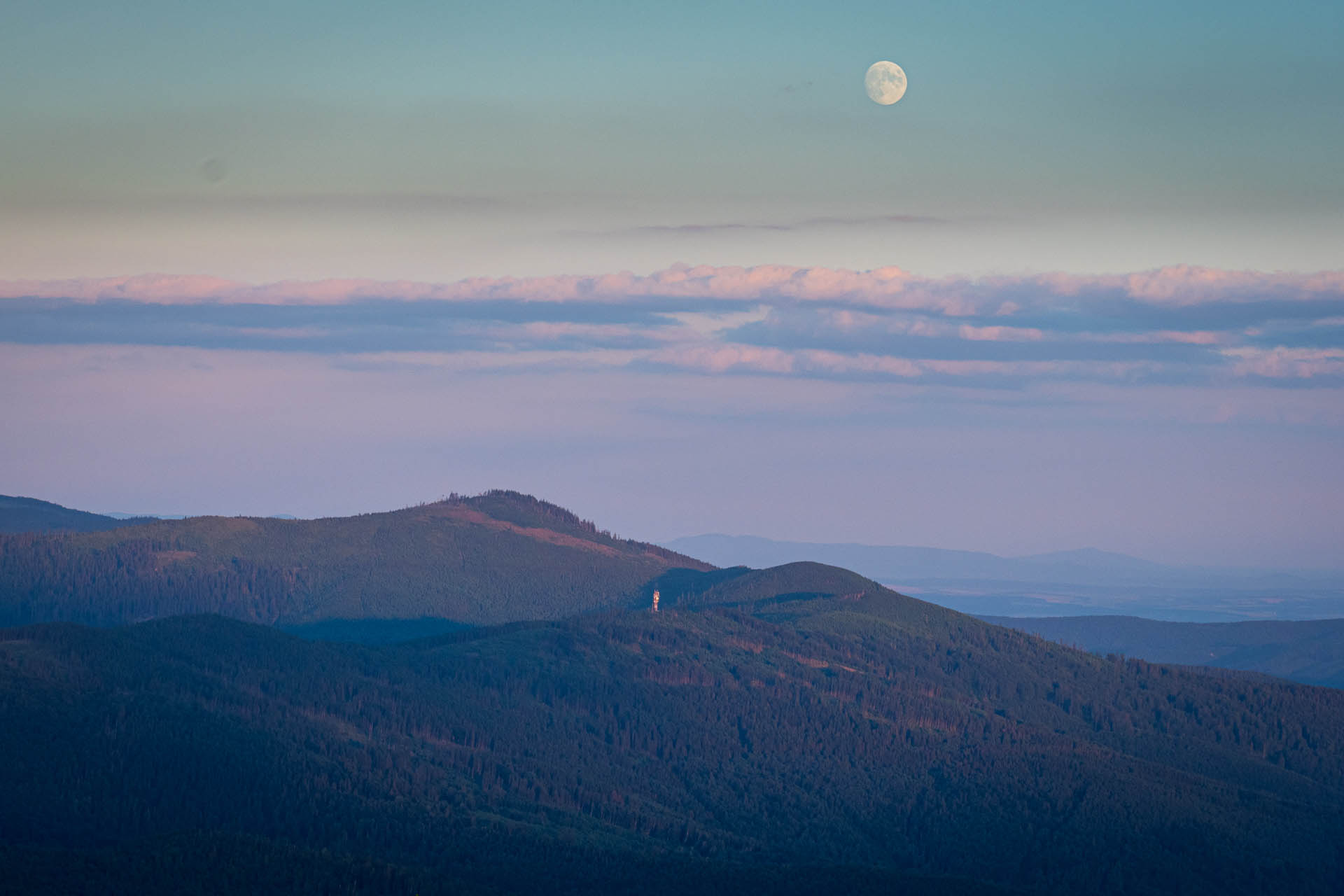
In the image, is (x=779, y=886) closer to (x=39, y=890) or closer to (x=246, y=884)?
(x=246, y=884)

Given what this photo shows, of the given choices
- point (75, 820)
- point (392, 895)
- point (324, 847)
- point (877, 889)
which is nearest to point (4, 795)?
point (75, 820)

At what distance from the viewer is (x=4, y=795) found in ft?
649

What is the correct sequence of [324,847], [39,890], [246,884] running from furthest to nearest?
[324,847], [246,884], [39,890]

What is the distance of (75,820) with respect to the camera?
198 metres

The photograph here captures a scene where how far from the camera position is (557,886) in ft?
646

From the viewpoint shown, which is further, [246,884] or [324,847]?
[324,847]

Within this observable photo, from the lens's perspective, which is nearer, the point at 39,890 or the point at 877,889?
the point at 39,890

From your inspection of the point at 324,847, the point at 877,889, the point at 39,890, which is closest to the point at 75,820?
the point at 324,847

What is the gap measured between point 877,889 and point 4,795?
95180 millimetres

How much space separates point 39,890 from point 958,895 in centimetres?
9503

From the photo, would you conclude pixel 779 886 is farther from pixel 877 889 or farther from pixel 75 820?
pixel 75 820

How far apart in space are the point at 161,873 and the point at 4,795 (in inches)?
1556

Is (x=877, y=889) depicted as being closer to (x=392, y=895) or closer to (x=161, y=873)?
(x=392, y=895)

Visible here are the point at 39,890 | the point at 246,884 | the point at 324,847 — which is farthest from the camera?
the point at 324,847
